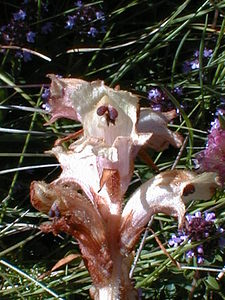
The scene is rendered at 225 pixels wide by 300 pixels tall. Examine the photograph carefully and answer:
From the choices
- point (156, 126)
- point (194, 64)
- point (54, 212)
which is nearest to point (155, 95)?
point (194, 64)

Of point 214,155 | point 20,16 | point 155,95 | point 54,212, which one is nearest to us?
point 54,212

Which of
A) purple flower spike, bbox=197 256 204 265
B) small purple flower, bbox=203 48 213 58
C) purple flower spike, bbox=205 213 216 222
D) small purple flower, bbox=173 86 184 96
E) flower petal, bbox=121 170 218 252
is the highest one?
small purple flower, bbox=203 48 213 58

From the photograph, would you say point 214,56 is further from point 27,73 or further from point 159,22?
point 27,73

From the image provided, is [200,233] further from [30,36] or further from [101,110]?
[30,36]

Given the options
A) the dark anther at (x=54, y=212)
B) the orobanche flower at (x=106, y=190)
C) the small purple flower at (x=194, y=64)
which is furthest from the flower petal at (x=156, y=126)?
the small purple flower at (x=194, y=64)

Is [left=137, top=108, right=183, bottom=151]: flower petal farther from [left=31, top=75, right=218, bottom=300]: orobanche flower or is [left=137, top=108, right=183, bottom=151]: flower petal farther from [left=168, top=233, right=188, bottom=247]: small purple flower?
[left=168, top=233, right=188, bottom=247]: small purple flower

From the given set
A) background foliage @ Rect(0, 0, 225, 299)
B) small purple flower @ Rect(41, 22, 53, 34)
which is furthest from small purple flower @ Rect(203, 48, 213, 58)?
small purple flower @ Rect(41, 22, 53, 34)

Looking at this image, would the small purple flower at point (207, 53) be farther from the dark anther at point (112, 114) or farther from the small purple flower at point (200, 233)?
the dark anther at point (112, 114)
